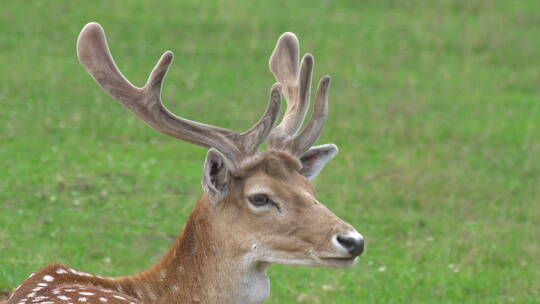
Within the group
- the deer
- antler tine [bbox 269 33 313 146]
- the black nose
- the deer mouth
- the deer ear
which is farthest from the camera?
antler tine [bbox 269 33 313 146]

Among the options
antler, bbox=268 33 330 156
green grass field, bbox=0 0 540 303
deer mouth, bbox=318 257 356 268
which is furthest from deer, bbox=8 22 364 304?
green grass field, bbox=0 0 540 303

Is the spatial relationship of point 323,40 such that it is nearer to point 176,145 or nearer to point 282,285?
point 176,145

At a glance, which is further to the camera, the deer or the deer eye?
the deer eye

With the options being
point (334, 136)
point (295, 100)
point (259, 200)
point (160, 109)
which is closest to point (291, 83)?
point (295, 100)

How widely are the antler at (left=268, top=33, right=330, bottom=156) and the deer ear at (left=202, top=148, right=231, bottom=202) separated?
20.4 inches

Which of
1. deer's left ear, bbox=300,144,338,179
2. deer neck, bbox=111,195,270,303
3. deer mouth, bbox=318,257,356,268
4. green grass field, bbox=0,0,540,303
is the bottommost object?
green grass field, bbox=0,0,540,303

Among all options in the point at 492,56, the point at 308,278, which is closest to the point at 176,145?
the point at 308,278

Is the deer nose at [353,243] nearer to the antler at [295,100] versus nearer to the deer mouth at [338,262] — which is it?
the deer mouth at [338,262]

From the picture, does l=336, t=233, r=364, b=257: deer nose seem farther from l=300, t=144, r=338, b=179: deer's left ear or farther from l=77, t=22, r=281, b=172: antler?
l=300, t=144, r=338, b=179: deer's left ear

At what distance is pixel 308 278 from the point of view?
401 inches

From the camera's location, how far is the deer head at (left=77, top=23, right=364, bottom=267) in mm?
6773

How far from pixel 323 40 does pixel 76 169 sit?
7305 mm

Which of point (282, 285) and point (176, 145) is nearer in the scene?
point (282, 285)

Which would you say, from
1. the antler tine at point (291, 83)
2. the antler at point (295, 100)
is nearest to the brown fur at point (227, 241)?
the antler at point (295, 100)
